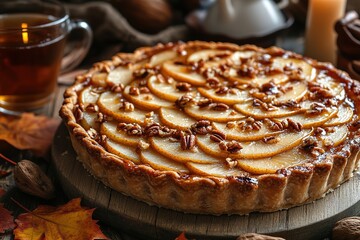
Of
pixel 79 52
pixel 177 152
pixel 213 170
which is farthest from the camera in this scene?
pixel 79 52

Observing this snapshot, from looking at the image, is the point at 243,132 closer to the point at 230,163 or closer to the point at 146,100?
the point at 230,163

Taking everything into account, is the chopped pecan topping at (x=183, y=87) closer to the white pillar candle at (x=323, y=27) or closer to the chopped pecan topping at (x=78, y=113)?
the chopped pecan topping at (x=78, y=113)

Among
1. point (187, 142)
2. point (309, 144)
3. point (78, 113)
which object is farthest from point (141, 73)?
point (309, 144)

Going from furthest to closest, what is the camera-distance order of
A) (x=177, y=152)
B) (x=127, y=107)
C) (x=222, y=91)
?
1. (x=222, y=91)
2. (x=127, y=107)
3. (x=177, y=152)

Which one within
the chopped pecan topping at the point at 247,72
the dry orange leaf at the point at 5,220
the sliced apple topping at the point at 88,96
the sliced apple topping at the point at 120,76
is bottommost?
the dry orange leaf at the point at 5,220

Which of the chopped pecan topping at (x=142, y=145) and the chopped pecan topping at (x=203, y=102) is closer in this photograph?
the chopped pecan topping at (x=142, y=145)

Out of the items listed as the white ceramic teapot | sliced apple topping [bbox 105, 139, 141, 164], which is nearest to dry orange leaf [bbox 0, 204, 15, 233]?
sliced apple topping [bbox 105, 139, 141, 164]

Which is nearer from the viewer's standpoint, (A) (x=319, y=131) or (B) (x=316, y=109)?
(A) (x=319, y=131)

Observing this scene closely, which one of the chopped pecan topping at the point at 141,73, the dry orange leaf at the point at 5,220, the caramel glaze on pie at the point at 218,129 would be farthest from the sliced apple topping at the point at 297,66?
the dry orange leaf at the point at 5,220

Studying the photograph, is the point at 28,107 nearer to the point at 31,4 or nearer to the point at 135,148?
the point at 31,4
